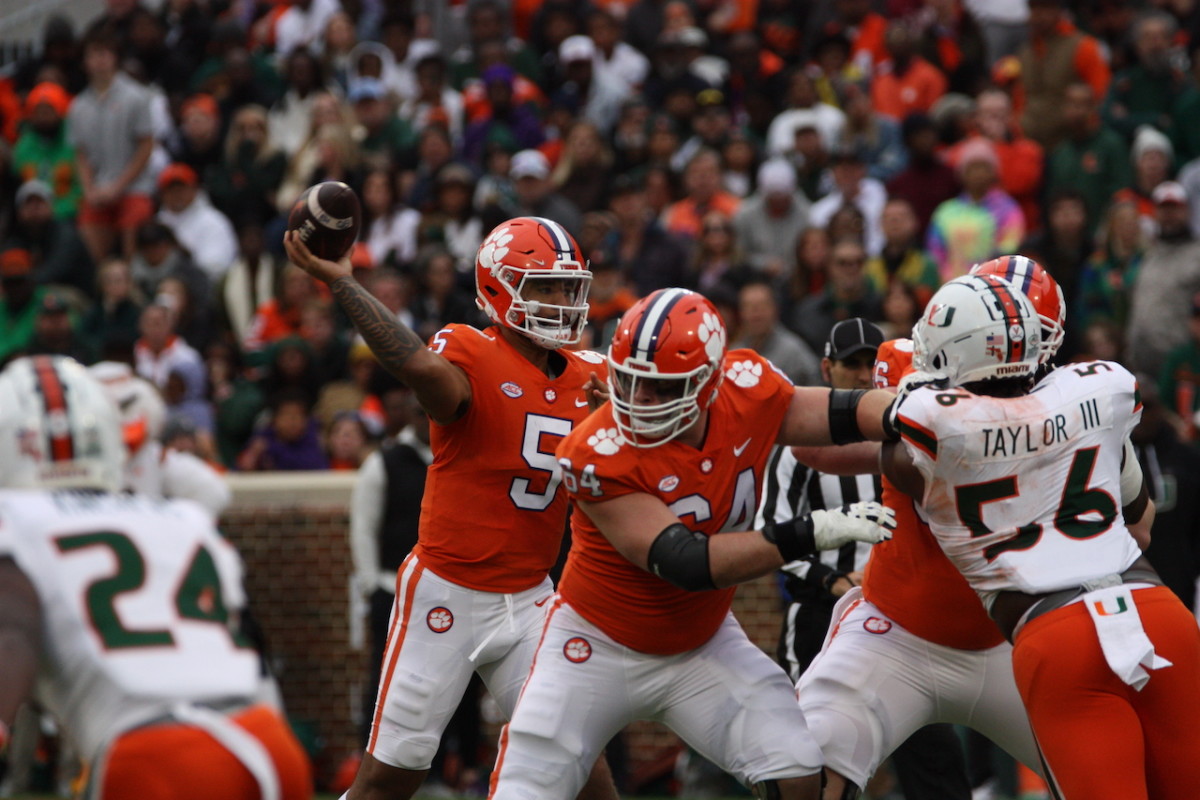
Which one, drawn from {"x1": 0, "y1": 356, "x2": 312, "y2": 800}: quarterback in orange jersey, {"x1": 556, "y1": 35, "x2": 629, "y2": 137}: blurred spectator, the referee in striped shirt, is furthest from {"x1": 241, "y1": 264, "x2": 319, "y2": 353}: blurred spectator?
{"x1": 0, "y1": 356, "x2": 312, "y2": 800}: quarterback in orange jersey

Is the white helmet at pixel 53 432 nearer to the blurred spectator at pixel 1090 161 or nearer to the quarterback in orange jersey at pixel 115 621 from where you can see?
the quarterback in orange jersey at pixel 115 621

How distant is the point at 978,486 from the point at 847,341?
58.4 inches

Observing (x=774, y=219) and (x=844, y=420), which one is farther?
(x=774, y=219)

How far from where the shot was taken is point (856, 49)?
13133 millimetres

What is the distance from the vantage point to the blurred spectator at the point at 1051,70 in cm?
1161

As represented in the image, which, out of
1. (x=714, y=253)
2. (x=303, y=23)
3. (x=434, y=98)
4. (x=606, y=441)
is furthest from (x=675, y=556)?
(x=303, y=23)

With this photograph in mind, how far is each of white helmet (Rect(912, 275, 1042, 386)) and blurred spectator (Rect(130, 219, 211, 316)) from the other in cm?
784

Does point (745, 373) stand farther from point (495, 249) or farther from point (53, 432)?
point (53, 432)

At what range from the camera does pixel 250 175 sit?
1282 cm

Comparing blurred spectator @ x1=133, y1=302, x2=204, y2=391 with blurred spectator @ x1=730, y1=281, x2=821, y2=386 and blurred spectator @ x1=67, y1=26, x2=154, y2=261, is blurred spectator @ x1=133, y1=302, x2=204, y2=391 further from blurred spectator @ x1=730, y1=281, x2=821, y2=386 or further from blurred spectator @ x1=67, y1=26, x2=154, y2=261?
blurred spectator @ x1=730, y1=281, x2=821, y2=386

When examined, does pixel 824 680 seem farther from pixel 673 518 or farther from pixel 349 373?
pixel 349 373

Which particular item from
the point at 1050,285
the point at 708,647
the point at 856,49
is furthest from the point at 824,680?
the point at 856,49

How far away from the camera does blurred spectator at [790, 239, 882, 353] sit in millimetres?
9664

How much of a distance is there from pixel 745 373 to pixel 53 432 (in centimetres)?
199
